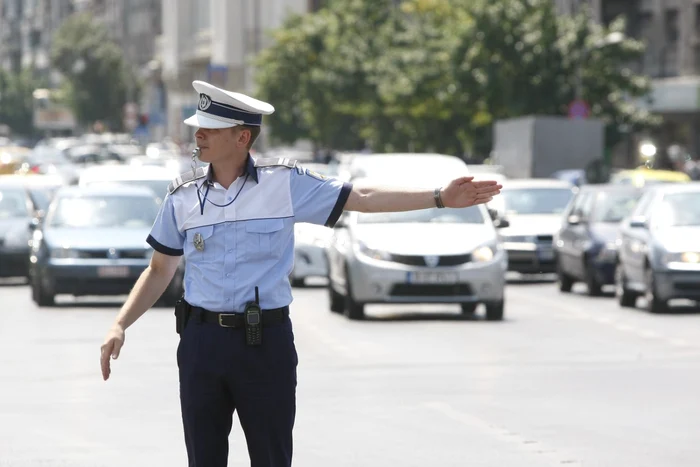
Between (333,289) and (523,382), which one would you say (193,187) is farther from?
(333,289)

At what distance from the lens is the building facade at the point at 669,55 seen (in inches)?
2682

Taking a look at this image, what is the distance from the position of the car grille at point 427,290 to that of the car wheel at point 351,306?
20.1 inches

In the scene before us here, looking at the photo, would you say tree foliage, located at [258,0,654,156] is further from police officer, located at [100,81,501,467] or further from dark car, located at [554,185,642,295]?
police officer, located at [100,81,501,467]

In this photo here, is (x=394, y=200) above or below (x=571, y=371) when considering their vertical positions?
above

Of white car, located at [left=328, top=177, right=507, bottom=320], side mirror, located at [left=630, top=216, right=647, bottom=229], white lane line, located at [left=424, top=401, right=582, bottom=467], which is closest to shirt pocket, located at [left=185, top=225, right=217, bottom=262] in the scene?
white lane line, located at [left=424, top=401, right=582, bottom=467]

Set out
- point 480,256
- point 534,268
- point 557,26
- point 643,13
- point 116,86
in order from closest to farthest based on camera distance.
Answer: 1. point 480,256
2. point 534,268
3. point 557,26
4. point 643,13
5. point 116,86

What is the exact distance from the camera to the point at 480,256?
21.5m

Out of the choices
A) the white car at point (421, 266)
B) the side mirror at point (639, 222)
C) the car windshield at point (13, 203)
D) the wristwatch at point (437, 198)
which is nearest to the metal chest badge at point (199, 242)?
the wristwatch at point (437, 198)

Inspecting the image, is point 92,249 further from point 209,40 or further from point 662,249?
point 209,40

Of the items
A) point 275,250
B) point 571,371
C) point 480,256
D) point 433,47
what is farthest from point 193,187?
point 433,47

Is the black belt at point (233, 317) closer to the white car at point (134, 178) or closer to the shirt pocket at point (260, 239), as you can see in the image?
the shirt pocket at point (260, 239)

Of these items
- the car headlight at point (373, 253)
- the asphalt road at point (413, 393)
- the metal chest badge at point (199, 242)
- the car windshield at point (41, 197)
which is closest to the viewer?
the metal chest badge at point (199, 242)

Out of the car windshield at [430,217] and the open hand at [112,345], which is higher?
the open hand at [112,345]

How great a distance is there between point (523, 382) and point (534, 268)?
53.3 feet
